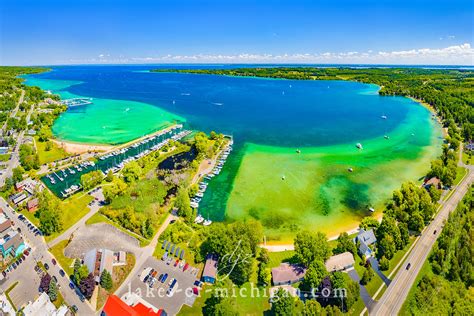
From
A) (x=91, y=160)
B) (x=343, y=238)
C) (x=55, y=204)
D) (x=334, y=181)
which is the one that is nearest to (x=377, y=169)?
(x=334, y=181)

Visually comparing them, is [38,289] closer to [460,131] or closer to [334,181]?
[334,181]

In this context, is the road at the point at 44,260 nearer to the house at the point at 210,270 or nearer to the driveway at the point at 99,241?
the driveway at the point at 99,241

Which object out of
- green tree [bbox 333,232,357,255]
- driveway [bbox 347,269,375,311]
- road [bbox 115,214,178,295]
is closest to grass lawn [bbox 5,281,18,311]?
road [bbox 115,214,178,295]

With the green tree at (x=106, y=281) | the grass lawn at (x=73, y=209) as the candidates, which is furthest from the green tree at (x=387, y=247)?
the grass lawn at (x=73, y=209)

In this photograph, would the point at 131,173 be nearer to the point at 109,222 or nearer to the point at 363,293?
the point at 109,222

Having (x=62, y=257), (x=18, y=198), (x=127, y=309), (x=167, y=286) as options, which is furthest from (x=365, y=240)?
(x=18, y=198)

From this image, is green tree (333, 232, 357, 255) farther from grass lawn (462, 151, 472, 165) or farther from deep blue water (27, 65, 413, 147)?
grass lawn (462, 151, 472, 165)
